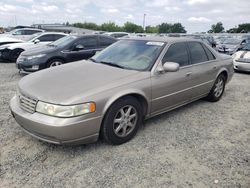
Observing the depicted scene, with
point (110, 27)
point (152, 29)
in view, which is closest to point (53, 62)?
point (110, 27)

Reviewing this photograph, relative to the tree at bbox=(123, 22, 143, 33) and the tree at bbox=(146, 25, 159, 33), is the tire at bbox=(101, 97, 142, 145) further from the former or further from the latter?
the tree at bbox=(146, 25, 159, 33)

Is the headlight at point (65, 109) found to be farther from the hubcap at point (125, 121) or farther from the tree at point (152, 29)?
the tree at point (152, 29)

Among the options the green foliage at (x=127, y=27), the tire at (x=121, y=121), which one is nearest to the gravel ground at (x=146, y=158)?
the tire at (x=121, y=121)

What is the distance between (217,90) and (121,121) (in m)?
2.98

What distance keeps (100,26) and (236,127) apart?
79.8m

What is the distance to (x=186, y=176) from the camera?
2.55m

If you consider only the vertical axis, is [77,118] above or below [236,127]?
above

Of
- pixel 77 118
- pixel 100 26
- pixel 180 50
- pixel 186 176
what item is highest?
pixel 100 26

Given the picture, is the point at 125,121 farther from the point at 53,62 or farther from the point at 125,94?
the point at 53,62

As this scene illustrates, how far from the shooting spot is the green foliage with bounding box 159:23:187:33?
6938 cm

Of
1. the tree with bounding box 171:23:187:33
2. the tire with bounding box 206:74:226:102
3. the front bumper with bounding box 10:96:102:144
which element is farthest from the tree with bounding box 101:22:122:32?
the front bumper with bounding box 10:96:102:144

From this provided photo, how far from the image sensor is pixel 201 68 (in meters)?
4.33

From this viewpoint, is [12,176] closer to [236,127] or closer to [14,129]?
[14,129]

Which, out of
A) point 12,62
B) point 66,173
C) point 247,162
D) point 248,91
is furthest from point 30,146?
point 12,62
